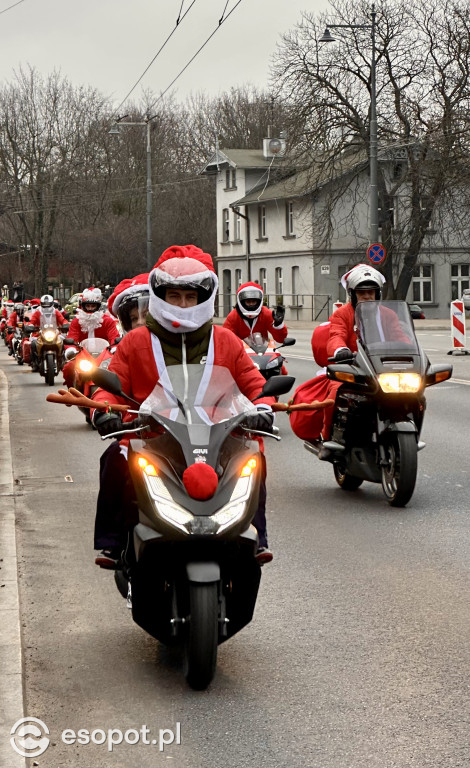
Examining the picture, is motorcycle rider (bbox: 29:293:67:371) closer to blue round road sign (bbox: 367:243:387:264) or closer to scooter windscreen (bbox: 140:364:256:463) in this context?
blue round road sign (bbox: 367:243:387:264)

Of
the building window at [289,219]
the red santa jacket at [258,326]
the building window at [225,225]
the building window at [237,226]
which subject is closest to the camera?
the red santa jacket at [258,326]

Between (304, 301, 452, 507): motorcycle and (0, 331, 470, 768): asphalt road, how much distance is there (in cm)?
29

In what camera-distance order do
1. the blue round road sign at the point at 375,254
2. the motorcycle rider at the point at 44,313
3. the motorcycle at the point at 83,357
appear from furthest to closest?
the blue round road sign at the point at 375,254
the motorcycle rider at the point at 44,313
the motorcycle at the point at 83,357

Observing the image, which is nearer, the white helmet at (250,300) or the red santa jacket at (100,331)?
the white helmet at (250,300)

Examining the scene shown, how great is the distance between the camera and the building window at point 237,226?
7356 cm

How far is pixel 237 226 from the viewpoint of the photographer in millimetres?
74000

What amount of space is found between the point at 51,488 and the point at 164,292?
17.8 feet

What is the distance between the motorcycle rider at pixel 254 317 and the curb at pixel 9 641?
4872mm

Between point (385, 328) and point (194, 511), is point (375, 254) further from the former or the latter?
point (194, 511)

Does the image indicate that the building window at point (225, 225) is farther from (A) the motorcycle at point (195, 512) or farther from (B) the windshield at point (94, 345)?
(A) the motorcycle at point (195, 512)

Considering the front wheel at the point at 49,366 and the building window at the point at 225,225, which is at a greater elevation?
the building window at the point at 225,225

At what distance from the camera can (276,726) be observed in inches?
175

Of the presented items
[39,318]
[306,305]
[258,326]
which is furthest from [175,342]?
[306,305]

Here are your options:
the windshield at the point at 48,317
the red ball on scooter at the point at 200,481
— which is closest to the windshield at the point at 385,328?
the red ball on scooter at the point at 200,481
